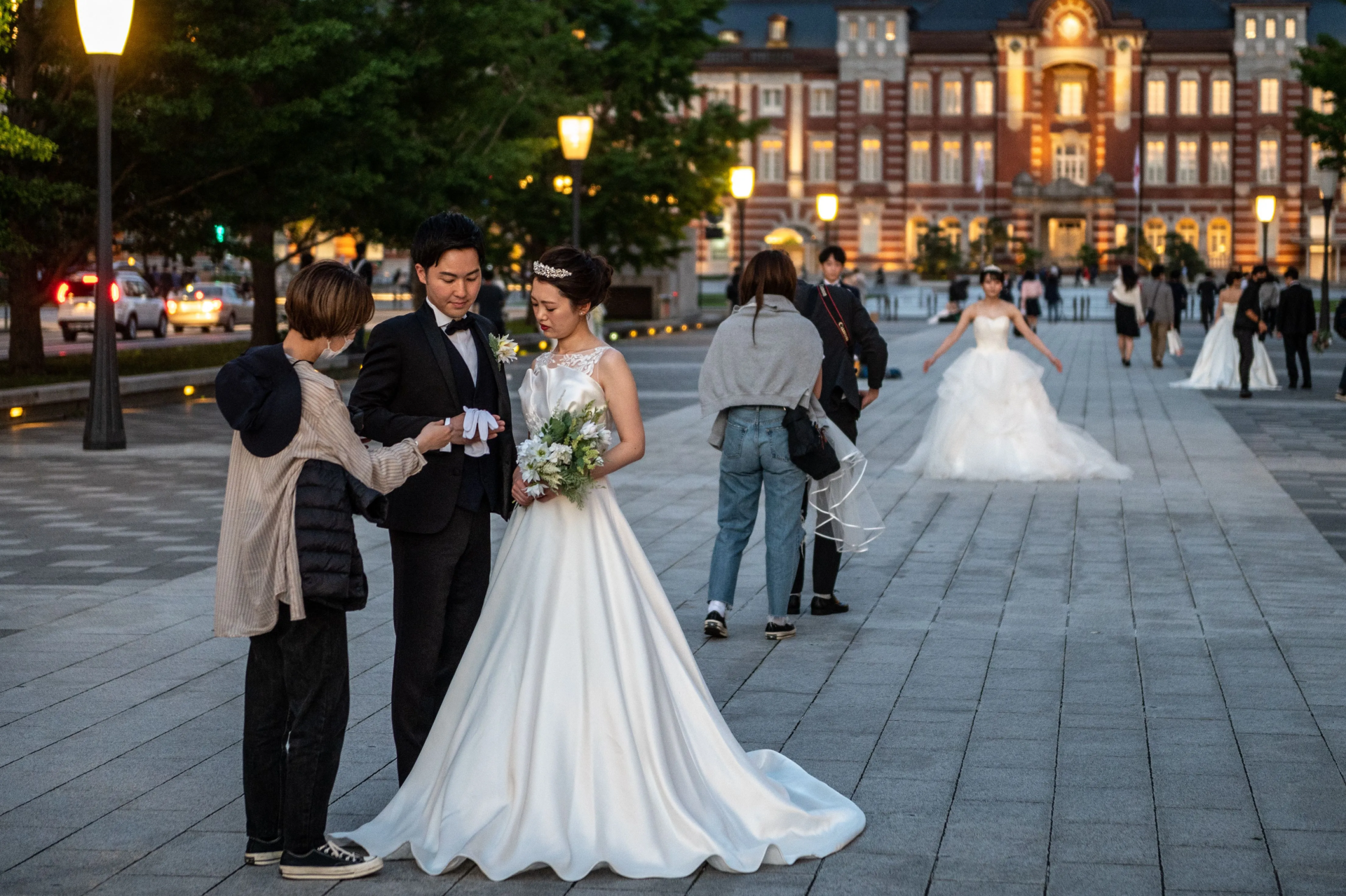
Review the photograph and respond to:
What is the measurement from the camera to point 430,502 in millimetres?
5195

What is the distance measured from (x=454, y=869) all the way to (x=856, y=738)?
1.95 metres

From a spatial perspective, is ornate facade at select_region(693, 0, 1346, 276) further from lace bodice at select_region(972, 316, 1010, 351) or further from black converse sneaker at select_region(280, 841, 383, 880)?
black converse sneaker at select_region(280, 841, 383, 880)

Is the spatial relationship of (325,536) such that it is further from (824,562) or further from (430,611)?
(824,562)

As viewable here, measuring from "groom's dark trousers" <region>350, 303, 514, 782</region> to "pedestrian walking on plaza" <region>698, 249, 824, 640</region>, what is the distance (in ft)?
9.21

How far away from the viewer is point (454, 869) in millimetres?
5012

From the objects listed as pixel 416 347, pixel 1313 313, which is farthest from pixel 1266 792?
pixel 1313 313

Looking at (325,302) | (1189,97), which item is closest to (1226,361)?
(325,302)

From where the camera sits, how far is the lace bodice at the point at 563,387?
5.36 metres

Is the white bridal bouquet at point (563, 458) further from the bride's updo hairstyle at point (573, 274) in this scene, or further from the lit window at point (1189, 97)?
the lit window at point (1189, 97)

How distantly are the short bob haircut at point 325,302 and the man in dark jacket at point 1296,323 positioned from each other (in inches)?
844

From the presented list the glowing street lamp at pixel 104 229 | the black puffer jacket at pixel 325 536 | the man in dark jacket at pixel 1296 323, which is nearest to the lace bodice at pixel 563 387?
the black puffer jacket at pixel 325 536

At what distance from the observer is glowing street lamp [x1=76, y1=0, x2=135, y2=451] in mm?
15938

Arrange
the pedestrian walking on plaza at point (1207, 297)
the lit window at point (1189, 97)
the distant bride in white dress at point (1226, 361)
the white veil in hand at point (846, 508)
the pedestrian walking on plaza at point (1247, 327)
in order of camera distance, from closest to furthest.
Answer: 1. the white veil in hand at point (846, 508)
2. the pedestrian walking on plaza at point (1247, 327)
3. the distant bride in white dress at point (1226, 361)
4. the pedestrian walking on plaza at point (1207, 297)
5. the lit window at point (1189, 97)

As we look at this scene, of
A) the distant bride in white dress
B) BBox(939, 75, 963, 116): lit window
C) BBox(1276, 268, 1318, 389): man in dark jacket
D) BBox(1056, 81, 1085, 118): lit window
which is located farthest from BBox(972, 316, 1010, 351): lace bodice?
BBox(1056, 81, 1085, 118): lit window
